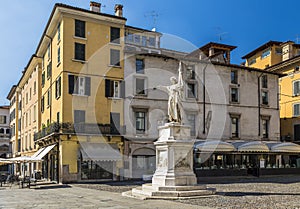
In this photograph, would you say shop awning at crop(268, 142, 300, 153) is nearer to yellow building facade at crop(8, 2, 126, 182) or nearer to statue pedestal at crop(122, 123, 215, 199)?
yellow building facade at crop(8, 2, 126, 182)

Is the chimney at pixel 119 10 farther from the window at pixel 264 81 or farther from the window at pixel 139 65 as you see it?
the window at pixel 264 81

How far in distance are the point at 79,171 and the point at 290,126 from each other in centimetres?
2583

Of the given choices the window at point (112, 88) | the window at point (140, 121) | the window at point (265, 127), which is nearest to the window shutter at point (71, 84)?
the window at point (112, 88)

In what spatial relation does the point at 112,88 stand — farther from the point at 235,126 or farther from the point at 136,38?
the point at 136,38

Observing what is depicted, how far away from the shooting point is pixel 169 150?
1841 cm

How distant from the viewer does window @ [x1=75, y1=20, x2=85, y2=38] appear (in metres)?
32.5

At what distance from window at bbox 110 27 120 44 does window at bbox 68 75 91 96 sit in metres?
4.11

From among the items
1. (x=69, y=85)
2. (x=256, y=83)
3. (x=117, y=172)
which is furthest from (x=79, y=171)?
(x=256, y=83)

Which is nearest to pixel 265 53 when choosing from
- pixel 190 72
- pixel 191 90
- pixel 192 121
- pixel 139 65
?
pixel 190 72

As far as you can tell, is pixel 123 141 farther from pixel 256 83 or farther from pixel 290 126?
pixel 290 126

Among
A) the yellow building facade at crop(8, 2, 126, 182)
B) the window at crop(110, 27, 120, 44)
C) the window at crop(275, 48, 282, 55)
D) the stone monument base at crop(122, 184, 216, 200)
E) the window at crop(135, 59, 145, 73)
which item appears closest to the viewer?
the stone monument base at crop(122, 184, 216, 200)

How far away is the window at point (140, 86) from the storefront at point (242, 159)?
21.9 feet

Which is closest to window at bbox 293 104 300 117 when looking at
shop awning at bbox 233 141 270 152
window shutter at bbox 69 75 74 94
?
shop awning at bbox 233 141 270 152

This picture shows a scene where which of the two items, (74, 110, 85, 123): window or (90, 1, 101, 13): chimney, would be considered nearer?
(74, 110, 85, 123): window
